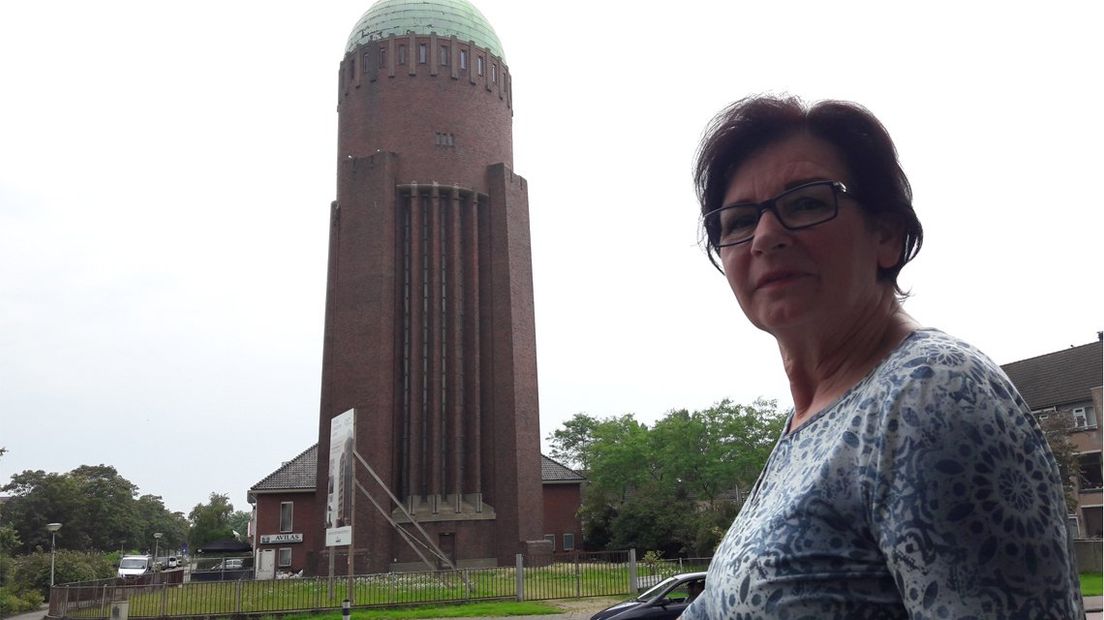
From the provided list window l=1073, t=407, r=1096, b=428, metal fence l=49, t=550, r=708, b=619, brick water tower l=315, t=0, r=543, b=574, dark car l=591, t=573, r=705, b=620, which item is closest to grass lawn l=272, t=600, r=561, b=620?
metal fence l=49, t=550, r=708, b=619

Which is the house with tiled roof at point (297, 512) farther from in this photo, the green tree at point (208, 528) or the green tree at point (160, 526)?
the green tree at point (160, 526)

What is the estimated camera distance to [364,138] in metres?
43.3

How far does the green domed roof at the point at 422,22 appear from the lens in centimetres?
4388

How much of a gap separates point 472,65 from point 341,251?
1203cm

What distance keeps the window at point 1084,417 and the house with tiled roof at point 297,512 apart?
27417mm

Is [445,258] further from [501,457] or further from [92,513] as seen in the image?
[92,513]

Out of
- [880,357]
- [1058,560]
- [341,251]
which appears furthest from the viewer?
[341,251]

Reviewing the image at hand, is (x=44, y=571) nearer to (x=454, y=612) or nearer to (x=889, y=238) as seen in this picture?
(x=454, y=612)

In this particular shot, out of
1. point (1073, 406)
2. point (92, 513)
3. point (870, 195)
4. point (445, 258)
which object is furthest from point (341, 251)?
point (92, 513)

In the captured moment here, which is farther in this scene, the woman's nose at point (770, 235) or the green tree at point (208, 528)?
the green tree at point (208, 528)

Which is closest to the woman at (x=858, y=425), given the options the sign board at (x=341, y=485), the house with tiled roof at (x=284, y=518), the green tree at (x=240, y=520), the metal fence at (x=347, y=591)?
the sign board at (x=341, y=485)

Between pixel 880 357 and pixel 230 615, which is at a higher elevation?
pixel 880 357

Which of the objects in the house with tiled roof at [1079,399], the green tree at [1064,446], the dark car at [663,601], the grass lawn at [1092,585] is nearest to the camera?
the dark car at [663,601]

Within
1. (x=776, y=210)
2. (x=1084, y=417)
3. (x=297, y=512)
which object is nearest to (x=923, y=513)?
(x=776, y=210)
